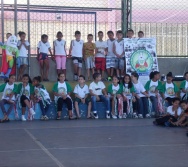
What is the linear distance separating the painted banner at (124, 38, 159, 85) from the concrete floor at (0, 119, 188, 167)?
12.2ft

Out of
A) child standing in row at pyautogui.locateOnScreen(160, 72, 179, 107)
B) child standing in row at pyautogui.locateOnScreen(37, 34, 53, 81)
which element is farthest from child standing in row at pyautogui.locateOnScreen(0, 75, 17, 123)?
child standing in row at pyautogui.locateOnScreen(160, 72, 179, 107)

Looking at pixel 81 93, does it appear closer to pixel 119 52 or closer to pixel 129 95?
pixel 129 95

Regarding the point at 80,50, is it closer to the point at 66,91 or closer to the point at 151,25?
the point at 66,91

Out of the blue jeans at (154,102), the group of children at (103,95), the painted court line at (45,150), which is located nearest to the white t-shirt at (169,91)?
the group of children at (103,95)

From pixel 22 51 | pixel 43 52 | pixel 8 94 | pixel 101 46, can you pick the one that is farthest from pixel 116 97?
pixel 22 51

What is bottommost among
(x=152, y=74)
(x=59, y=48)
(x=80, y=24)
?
(x=152, y=74)

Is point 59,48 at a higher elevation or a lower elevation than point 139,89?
higher

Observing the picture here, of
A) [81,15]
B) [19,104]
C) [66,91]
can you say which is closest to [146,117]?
[66,91]

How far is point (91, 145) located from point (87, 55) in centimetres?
751

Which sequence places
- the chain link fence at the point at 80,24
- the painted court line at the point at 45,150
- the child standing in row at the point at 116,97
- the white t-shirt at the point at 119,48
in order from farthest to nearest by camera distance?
the chain link fence at the point at 80,24 < the white t-shirt at the point at 119,48 < the child standing in row at the point at 116,97 < the painted court line at the point at 45,150

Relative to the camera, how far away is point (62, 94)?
16234 mm

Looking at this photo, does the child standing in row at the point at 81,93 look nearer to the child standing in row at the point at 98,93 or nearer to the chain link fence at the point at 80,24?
the child standing in row at the point at 98,93

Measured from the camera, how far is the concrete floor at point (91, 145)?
910 centimetres

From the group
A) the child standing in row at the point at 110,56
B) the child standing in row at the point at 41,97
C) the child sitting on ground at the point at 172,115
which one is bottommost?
the child sitting on ground at the point at 172,115
